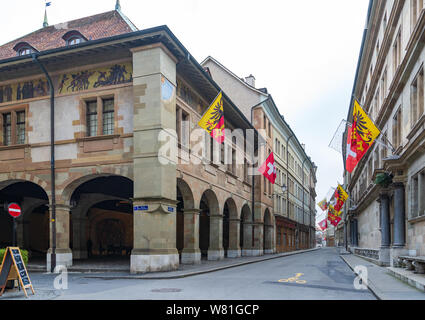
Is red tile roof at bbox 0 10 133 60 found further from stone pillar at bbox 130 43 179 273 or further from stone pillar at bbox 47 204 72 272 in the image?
stone pillar at bbox 47 204 72 272

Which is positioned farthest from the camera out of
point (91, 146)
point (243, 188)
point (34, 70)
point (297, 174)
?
point (297, 174)

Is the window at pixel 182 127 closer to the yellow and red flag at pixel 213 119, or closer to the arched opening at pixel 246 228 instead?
the yellow and red flag at pixel 213 119

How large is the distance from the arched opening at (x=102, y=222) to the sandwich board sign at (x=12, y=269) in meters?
12.8

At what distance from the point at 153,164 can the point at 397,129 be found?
12.4 metres

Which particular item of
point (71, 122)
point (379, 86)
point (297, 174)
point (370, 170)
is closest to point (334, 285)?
point (71, 122)

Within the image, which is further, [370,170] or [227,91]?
[227,91]

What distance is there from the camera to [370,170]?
1356 inches

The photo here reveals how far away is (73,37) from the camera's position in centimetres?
2073

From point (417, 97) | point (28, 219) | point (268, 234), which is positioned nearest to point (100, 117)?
point (28, 219)

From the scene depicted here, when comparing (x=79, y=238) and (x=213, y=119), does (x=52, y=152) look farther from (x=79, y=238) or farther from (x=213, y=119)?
(x=79, y=238)

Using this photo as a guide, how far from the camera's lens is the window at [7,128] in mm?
21703

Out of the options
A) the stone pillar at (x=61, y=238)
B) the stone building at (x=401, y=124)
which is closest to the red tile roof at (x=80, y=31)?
the stone pillar at (x=61, y=238)

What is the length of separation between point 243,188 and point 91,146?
1651cm
